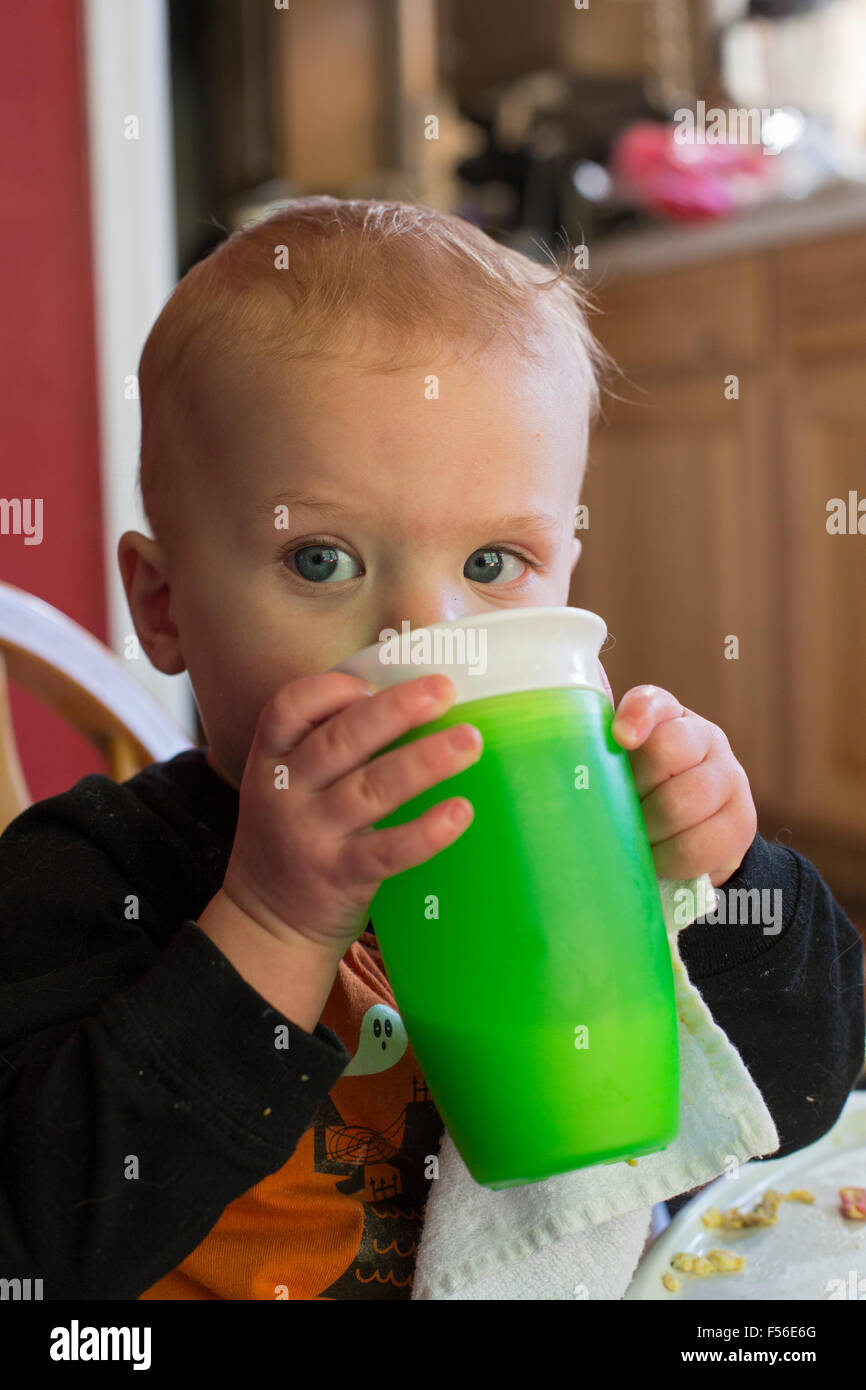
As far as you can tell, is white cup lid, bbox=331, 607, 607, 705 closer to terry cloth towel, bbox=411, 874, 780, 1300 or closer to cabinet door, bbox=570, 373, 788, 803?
terry cloth towel, bbox=411, 874, 780, 1300

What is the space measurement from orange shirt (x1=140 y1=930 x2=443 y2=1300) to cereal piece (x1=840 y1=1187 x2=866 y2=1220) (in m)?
0.19

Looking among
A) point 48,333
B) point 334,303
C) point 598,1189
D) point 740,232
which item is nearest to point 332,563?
point 334,303

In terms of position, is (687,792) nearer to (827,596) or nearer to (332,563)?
(332,563)

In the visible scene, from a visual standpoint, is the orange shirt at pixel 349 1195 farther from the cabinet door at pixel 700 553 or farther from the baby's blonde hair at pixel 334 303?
the cabinet door at pixel 700 553

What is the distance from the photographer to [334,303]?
1.94 feet

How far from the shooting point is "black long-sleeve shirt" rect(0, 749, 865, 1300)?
483 millimetres

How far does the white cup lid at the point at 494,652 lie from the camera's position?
432mm

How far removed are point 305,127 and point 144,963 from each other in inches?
122

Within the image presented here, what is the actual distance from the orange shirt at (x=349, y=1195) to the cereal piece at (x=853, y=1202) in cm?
19

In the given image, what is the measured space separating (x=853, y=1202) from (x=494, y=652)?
0.35 m

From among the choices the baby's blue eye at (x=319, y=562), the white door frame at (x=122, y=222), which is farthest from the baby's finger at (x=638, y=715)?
the white door frame at (x=122, y=222)

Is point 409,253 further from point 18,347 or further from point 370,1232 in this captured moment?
point 18,347

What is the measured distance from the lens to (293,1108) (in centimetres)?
48

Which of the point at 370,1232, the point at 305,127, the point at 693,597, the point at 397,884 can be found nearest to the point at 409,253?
the point at 397,884
